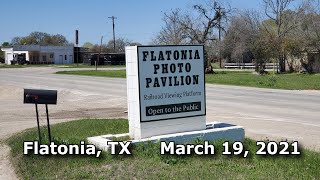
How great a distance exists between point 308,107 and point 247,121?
470 cm

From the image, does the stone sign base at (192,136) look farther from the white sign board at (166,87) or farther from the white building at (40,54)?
the white building at (40,54)

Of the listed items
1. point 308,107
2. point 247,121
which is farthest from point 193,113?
point 308,107

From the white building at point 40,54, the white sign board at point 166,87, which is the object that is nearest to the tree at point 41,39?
the white building at point 40,54

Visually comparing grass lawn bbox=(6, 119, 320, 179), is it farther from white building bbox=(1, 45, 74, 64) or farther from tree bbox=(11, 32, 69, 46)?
tree bbox=(11, 32, 69, 46)

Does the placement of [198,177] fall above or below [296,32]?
below

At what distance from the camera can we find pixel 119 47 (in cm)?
12525

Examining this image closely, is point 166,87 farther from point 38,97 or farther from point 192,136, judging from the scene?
point 38,97

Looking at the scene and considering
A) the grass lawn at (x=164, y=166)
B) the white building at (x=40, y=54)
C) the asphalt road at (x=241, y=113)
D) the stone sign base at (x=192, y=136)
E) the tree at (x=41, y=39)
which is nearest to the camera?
the grass lawn at (x=164, y=166)

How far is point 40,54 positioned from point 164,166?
97708 mm

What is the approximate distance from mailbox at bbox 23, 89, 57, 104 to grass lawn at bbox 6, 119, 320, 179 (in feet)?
3.12

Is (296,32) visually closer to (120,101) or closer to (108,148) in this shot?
(120,101)
